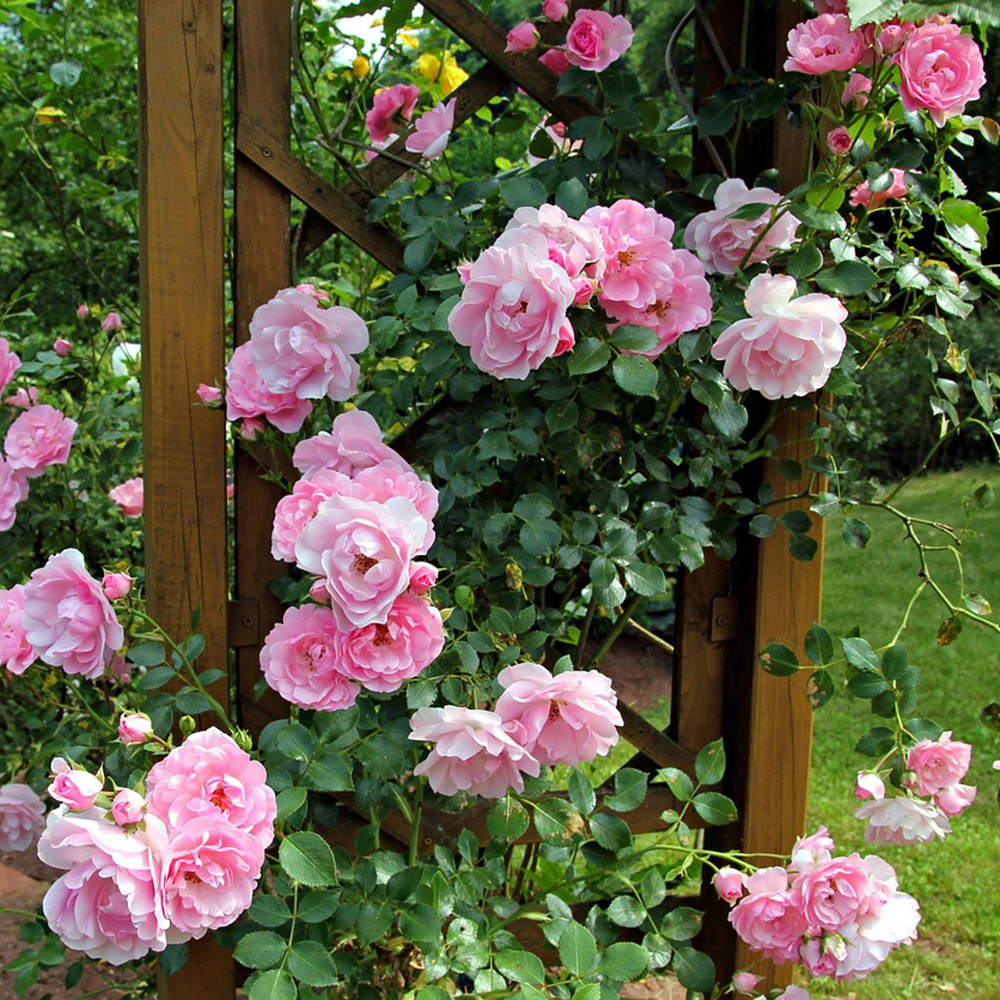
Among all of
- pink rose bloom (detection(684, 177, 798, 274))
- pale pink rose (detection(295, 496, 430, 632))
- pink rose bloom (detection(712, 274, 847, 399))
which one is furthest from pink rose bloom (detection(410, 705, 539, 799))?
pink rose bloom (detection(684, 177, 798, 274))

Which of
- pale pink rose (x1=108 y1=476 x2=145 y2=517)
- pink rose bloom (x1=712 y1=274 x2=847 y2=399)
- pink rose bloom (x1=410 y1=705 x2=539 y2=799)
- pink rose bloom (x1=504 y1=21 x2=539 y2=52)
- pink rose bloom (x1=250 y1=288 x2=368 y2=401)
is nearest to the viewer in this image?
pink rose bloom (x1=410 y1=705 x2=539 y2=799)

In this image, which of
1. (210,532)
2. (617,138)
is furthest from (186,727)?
(617,138)

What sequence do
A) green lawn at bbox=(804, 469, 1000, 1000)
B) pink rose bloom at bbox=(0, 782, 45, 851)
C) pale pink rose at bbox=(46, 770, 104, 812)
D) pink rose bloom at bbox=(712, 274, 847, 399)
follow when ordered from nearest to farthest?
1. pale pink rose at bbox=(46, 770, 104, 812)
2. pink rose bloom at bbox=(712, 274, 847, 399)
3. pink rose bloom at bbox=(0, 782, 45, 851)
4. green lawn at bbox=(804, 469, 1000, 1000)

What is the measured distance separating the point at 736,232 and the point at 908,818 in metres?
0.76

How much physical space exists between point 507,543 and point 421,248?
1.32 ft

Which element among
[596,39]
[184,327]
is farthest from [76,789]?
[596,39]

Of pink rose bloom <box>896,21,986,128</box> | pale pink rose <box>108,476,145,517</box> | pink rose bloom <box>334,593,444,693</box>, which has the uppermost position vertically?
pink rose bloom <box>896,21,986,128</box>

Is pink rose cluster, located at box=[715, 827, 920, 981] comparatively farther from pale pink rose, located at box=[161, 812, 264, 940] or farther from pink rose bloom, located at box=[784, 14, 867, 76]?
pink rose bloom, located at box=[784, 14, 867, 76]

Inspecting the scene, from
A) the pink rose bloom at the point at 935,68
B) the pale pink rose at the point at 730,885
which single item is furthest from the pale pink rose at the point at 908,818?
the pink rose bloom at the point at 935,68

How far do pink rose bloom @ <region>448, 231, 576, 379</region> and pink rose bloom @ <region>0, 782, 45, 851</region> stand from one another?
100 cm

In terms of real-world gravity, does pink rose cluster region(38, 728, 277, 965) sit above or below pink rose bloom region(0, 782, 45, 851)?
above

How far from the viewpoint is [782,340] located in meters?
1.24

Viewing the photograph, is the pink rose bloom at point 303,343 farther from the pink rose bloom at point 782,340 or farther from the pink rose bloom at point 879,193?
the pink rose bloom at point 879,193

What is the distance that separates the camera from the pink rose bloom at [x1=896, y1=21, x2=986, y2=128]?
1258mm
